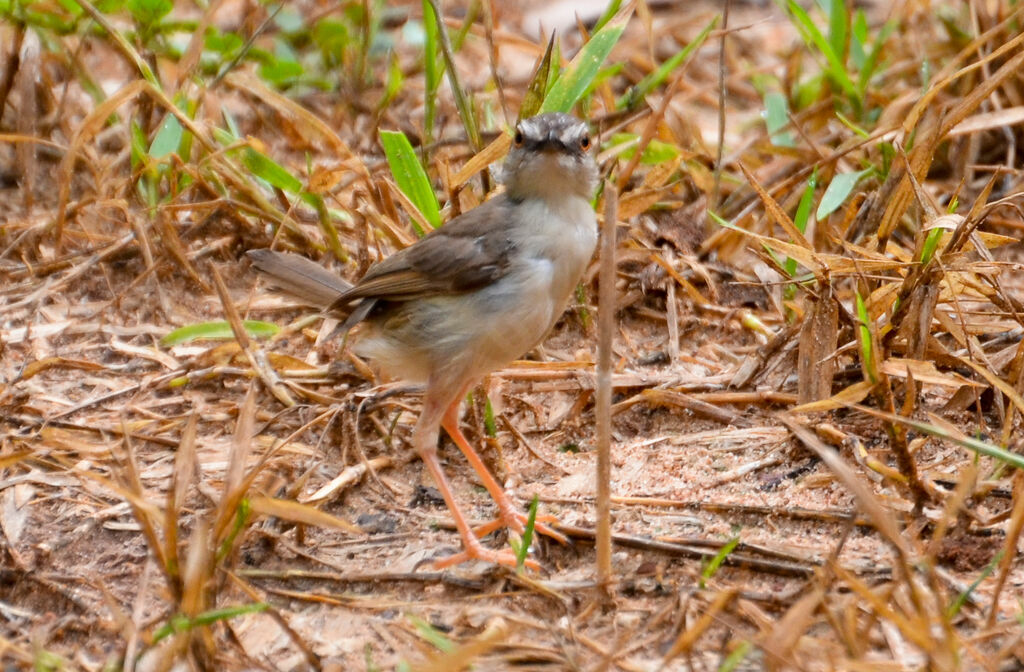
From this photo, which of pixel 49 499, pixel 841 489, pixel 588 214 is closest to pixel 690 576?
pixel 841 489

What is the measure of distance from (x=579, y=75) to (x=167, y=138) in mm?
2072

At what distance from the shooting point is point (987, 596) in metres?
3.66

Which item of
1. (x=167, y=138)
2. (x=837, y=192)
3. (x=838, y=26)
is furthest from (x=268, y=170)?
(x=838, y=26)

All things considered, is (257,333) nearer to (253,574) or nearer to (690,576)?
(253,574)

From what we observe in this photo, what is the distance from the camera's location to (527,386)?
17.5 feet

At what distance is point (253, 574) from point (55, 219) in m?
2.80

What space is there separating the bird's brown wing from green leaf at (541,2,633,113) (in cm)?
70

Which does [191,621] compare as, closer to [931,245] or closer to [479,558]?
[479,558]

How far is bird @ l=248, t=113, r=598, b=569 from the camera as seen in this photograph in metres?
4.67

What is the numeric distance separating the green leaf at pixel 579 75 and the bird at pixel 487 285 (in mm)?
574

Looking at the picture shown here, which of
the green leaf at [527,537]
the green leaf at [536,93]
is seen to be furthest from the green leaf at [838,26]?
the green leaf at [527,537]

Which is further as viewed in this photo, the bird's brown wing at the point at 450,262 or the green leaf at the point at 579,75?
the green leaf at the point at 579,75

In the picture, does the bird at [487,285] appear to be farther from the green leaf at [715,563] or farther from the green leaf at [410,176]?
the green leaf at [715,563]

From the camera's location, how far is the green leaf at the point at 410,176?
5.35m
